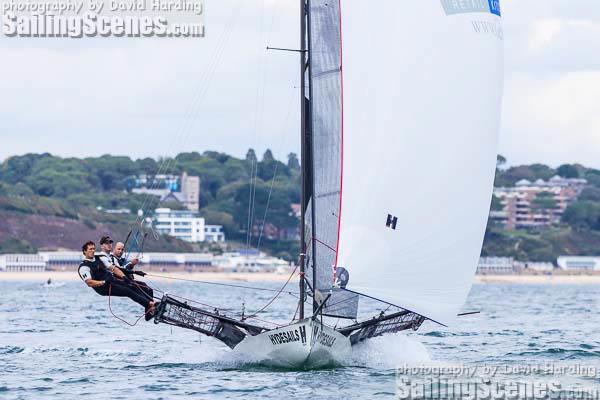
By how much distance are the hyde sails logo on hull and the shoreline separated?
117 m

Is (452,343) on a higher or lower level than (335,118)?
lower

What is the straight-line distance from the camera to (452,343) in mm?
34719

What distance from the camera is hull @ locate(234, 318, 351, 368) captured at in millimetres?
25797

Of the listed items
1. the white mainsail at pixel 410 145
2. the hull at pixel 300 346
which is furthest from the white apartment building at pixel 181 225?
the white mainsail at pixel 410 145

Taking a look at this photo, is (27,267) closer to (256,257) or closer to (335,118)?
(256,257)

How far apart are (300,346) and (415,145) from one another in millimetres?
3949

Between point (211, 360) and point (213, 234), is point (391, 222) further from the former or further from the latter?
point (213, 234)

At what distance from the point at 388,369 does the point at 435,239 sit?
3.32m

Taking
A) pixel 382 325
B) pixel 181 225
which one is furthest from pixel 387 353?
pixel 181 225

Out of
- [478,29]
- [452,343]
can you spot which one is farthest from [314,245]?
[452,343]

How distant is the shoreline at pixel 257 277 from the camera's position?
146m

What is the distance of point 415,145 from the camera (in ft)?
81.2

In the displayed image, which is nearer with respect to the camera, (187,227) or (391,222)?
(391,222)

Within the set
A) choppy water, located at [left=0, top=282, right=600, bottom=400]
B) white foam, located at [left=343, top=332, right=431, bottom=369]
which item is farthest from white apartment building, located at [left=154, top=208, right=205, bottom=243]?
white foam, located at [left=343, top=332, right=431, bottom=369]
